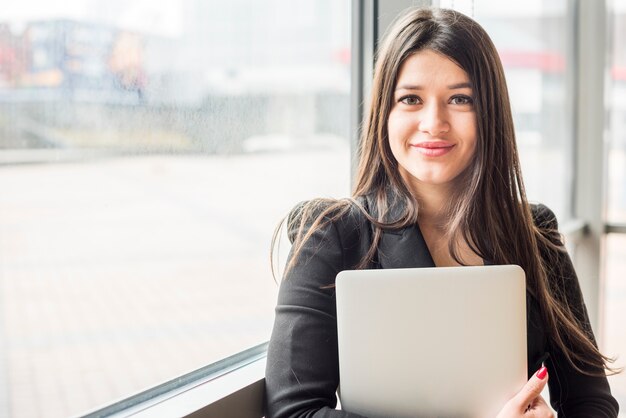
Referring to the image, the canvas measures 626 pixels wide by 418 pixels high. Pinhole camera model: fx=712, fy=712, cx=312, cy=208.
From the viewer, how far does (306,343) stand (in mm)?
1152

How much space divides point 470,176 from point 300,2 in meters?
0.60

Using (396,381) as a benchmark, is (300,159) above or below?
above

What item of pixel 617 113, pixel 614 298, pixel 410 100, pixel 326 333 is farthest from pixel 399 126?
pixel 614 298

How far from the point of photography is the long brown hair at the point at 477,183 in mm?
1276

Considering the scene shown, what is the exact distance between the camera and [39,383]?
1.05m

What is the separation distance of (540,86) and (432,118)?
201cm

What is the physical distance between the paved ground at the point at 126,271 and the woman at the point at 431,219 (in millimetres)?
219

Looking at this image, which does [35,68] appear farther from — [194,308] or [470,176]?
[470,176]

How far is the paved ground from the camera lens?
102cm

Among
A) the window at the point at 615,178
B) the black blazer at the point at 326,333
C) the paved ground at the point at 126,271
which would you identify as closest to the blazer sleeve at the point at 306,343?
the black blazer at the point at 326,333

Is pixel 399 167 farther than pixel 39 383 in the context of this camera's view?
Yes

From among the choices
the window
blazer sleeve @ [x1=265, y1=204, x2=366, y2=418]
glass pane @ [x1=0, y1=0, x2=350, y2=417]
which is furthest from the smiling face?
the window

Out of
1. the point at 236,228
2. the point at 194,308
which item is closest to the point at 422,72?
the point at 236,228

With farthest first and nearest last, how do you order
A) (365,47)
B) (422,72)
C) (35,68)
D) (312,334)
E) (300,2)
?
(365,47), (300,2), (422,72), (312,334), (35,68)
